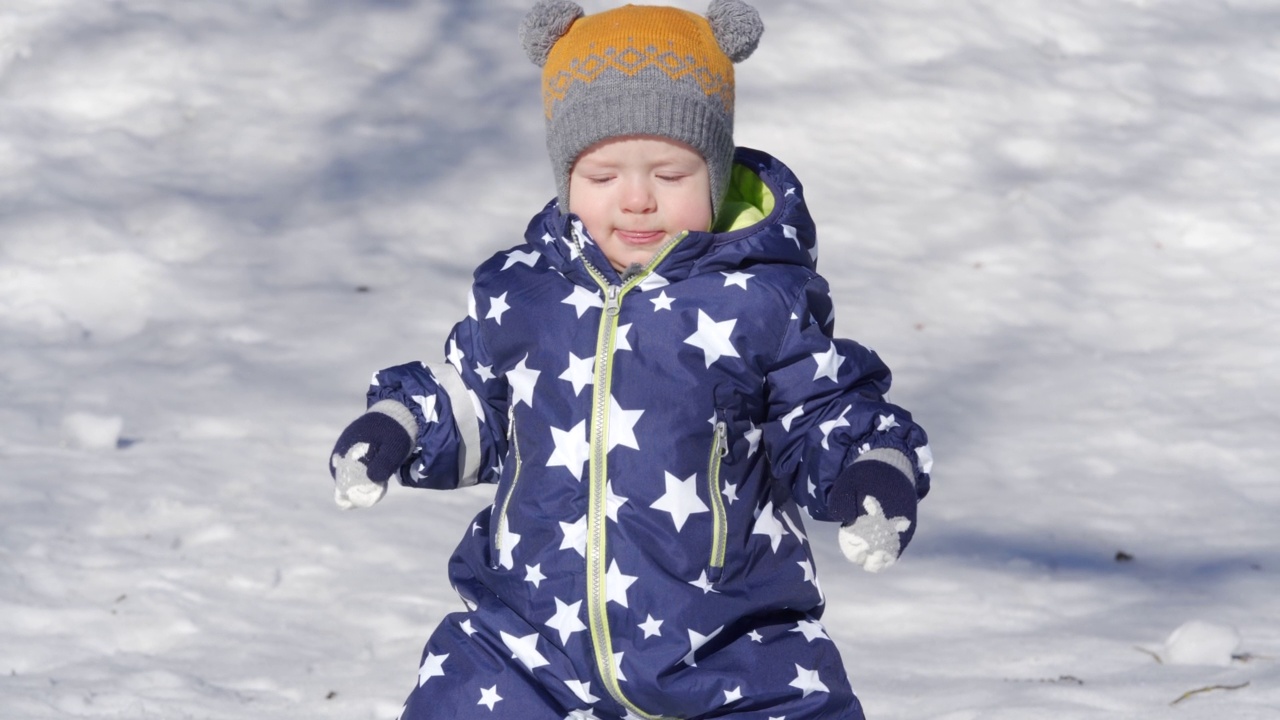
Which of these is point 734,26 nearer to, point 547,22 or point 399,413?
point 547,22

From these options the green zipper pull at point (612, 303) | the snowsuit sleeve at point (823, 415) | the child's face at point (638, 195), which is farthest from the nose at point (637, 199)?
the snowsuit sleeve at point (823, 415)

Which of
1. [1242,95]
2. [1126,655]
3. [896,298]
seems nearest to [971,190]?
[896,298]

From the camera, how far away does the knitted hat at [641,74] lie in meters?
2.39

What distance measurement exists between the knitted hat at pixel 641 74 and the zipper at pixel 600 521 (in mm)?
287

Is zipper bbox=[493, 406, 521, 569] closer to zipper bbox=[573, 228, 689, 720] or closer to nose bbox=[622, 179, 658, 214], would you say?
zipper bbox=[573, 228, 689, 720]

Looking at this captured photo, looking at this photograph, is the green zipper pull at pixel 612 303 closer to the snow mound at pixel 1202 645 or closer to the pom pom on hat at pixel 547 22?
the pom pom on hat at pixel 547 22

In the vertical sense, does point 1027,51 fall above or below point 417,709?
below

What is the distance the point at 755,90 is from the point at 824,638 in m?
5.14

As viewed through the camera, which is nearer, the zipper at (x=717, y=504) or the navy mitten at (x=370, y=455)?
the zipper at (x=717, y=504)

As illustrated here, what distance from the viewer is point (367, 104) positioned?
23.2 ft

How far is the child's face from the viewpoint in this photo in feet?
7.91

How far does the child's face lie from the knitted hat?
0.08 feet

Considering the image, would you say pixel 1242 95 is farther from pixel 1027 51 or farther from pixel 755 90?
pixel 755 90

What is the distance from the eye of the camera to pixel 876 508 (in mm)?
2189
